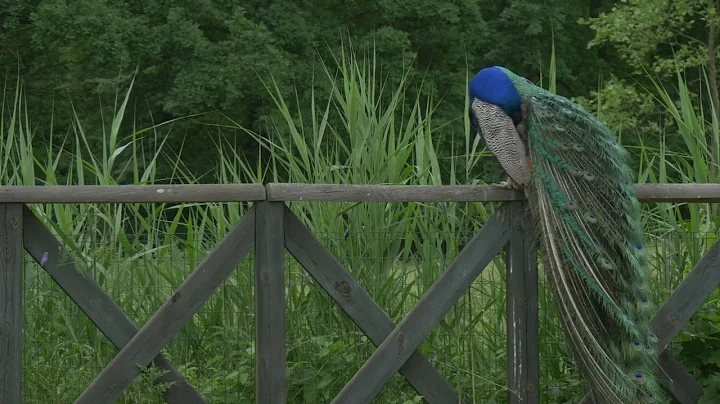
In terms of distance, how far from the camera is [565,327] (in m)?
4.23

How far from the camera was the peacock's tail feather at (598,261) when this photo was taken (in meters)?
4.13

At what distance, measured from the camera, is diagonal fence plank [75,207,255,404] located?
393 centimetres

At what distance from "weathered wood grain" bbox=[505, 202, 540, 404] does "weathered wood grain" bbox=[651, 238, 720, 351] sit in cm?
60

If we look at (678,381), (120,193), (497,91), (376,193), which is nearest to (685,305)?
(678,381)

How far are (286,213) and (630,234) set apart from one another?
4.93 feet

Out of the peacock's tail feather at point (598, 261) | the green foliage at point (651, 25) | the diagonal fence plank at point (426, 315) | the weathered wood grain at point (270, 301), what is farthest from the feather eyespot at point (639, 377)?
the green foliage at point (651, 25)

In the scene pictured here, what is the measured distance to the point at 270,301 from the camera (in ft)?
13.5

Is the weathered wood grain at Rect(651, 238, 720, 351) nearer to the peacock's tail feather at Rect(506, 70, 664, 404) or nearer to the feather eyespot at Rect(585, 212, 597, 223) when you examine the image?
the peacock's tail feather at Rect(506, 70, 664, 404)

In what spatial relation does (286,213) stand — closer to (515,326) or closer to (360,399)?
(360,399)

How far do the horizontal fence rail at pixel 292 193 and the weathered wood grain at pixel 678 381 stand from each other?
0.77 meters

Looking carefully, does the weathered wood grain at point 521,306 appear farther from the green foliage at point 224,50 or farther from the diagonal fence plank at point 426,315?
the green foliage at point 224,50

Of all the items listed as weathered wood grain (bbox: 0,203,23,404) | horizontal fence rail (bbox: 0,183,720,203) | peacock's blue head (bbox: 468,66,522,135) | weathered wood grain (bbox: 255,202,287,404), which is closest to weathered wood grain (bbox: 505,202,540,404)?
horizontal fence rail (bbox: 0,183,720,203)

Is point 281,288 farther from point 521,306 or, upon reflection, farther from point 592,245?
point 592,245

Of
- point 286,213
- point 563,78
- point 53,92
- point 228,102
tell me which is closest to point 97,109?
point 53,92
